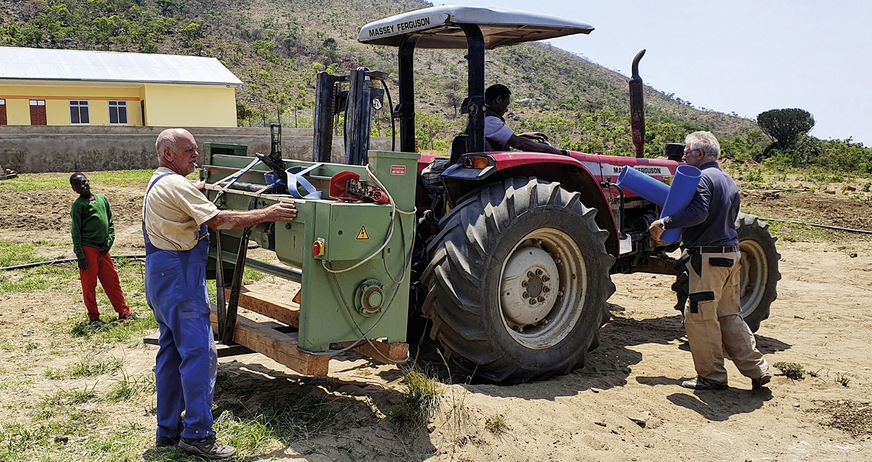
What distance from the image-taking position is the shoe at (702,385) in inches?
202

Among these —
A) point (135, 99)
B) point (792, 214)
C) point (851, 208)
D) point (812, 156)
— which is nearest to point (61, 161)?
point (135, 99)

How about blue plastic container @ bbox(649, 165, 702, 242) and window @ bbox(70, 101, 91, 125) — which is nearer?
blue plastic container @ bbox(649, 165, 702, 242)

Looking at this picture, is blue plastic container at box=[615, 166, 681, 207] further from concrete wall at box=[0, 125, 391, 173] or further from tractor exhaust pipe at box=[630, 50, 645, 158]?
concrete wall at box=[0, 125, 391, 173]

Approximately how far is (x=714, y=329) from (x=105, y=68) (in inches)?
1303

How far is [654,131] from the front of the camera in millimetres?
33688

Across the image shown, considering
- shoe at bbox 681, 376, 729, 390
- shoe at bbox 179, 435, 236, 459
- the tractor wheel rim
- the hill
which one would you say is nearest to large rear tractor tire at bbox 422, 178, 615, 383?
the tractor wheel rim

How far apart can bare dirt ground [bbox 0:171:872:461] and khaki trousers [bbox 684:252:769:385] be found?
188 mm

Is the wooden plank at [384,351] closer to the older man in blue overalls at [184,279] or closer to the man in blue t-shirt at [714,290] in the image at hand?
the older man in blue overalls at [184,279]

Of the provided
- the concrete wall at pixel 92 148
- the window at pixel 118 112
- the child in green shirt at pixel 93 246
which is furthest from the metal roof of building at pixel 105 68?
the child in green shirt at pixel 93 246

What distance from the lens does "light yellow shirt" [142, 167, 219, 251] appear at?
3.62 m

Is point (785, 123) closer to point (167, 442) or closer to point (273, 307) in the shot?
point (273, 307)

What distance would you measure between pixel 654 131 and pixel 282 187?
104ft

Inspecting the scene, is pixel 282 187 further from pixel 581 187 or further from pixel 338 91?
pixel 581 187

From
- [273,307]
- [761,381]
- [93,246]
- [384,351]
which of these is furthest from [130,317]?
[761,381]
